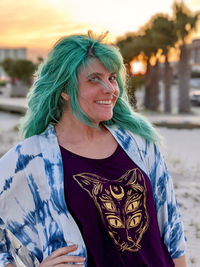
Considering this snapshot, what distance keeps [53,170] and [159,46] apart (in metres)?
24.8

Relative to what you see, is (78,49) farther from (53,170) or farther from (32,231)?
(32,231)

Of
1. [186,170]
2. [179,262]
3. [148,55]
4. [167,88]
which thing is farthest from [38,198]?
[148,55]

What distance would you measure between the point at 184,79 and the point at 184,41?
2.01 meters

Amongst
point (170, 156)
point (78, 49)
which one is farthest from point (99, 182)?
point (170, 156)

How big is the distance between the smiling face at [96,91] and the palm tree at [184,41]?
23.1 meters

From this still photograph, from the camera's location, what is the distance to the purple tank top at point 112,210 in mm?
1704

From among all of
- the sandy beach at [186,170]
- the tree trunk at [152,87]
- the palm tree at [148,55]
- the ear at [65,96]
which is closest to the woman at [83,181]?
the ear at [65,96]

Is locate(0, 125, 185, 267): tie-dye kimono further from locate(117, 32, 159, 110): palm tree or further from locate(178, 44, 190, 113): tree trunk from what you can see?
locate(117, 32, 159, 110): palm tree

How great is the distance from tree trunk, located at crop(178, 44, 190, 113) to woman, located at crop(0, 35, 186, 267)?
23.1 m

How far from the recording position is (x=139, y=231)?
1761 millimetres

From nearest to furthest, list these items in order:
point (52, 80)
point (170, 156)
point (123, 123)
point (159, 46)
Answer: point (52, 80) < point (123, 123) < point (170, 156) < point (159, 46)

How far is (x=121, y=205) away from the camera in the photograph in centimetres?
173

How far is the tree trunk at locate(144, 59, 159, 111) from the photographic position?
1054 inches

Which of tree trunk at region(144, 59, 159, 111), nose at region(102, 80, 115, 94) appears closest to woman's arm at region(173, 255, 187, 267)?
nose at region(102, 80, 115, 94)
